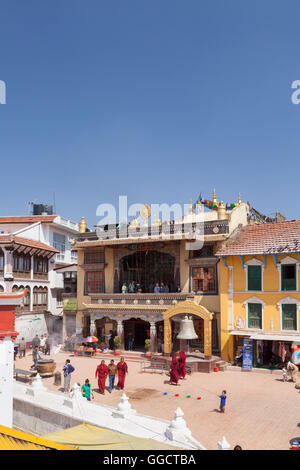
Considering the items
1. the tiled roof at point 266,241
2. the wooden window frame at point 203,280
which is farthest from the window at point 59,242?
the tiled roof at point 266,241

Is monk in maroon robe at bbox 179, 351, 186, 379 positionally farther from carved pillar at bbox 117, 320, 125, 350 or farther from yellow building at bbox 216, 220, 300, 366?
carved pillar at bbox 117, 320, 125, 350

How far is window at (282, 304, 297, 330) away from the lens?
2402 cm

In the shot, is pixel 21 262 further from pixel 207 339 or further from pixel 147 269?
pixel 207 339

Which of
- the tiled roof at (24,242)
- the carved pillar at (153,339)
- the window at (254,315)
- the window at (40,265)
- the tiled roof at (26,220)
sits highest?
the tiled roof at (26,220)

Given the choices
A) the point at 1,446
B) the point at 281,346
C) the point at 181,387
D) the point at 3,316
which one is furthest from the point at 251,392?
the point at 1,446

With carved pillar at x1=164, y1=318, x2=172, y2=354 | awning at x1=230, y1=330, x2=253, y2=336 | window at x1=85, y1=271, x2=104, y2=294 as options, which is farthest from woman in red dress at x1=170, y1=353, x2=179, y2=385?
window at x1=85, y1=271, x2=104, y2=294

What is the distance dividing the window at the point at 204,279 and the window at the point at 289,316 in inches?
212

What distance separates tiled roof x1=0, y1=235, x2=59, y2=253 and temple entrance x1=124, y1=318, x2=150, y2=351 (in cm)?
1146

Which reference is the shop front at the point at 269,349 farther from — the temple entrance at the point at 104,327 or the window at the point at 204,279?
the temple entrance at the point at 104,327

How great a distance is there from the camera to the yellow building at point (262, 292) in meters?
24.0

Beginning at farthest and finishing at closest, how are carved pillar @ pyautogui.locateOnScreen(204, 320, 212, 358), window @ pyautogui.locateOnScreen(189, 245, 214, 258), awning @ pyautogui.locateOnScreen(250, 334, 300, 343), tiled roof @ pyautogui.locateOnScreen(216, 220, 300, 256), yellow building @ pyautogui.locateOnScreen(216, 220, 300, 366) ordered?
window @ pyautogui.locateOnScreen(189, 245, 214, 258)
carved pillar @ pyautogui.locateOnScreen(204, 320, 212, 358)
tiled roof @ pyautogui.locateOnScreen(216, 220, 300, 256)
yellow building @ pyautogui.locateOnScreen(216, 220, 300, 366)
awning @ pyautogui.locateOnScreen(250, 334, 300, 343)

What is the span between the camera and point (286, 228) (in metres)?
25.9

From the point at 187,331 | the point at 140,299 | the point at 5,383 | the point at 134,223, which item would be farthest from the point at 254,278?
the point at 5,383
